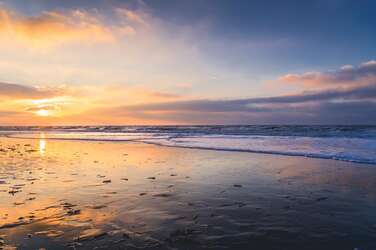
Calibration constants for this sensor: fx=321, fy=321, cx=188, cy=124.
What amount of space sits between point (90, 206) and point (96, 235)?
1.98 meters

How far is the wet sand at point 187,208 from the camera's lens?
535 centimetres

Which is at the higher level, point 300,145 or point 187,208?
point 300,145

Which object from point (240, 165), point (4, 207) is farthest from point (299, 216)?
point (240, 165)

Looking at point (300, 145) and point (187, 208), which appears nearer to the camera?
point (187, 208)

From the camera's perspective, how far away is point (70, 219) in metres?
6.39

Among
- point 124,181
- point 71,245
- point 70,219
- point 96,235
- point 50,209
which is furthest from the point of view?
point 124,181

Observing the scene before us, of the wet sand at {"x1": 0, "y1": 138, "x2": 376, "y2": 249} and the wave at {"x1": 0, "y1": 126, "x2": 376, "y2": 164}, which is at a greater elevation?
the wave at {"x1": 0, "y1": 126, "x2": 376, "y2": 164}

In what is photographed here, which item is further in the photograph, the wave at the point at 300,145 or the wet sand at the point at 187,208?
the wave at the point at 300,145

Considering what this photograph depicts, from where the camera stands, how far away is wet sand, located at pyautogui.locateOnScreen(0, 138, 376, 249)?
211 inches

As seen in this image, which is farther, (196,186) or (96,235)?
(196,186)

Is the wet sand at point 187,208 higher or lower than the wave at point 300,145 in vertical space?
lower

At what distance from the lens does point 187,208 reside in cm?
733

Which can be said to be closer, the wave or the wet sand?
the wet sand

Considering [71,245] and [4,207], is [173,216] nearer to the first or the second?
[71,245]
